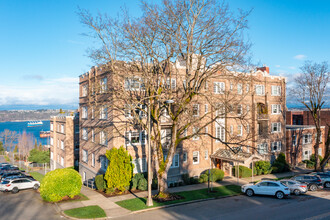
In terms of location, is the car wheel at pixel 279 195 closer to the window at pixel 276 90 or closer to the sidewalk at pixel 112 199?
the sidewalk at pixel 112 199

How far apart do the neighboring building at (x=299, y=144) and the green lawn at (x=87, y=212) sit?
31.7m

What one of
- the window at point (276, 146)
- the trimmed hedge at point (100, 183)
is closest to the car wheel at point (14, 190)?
the trimmed hedge at point (100, 183)

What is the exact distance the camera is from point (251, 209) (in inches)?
765

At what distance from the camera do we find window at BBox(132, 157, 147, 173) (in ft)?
90.5

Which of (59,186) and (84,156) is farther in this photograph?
(84,156)

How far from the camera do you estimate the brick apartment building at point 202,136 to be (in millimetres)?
27844

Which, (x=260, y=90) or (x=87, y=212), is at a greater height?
(x=260, y=90)

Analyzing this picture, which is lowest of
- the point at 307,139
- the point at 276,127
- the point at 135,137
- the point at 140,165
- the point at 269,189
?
the point at 269,189

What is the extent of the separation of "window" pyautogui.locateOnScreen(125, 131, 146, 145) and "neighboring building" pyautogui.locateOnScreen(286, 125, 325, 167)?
24.2 meters

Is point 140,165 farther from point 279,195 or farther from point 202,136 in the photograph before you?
point 279,195

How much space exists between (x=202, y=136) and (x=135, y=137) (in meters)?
8.32

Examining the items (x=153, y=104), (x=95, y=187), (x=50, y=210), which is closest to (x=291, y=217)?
(x=153, y=104)

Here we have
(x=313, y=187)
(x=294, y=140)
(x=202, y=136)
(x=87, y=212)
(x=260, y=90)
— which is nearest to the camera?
(x=87, y=212)

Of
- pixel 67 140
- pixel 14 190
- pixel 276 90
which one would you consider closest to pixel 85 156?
pixel 67 140
